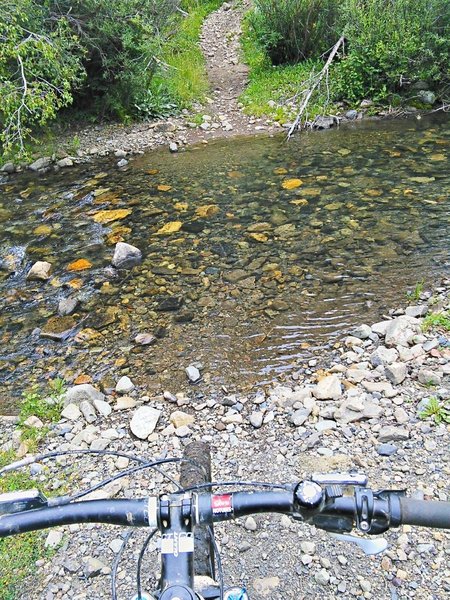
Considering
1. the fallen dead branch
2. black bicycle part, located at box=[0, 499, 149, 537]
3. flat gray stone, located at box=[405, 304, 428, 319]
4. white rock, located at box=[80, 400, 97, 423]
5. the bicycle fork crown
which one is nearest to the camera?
black bicycle part, located at box=[0, 499, 149, 537]

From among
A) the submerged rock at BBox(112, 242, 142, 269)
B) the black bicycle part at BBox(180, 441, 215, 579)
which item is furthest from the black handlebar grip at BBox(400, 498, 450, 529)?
the submerged rock at BBox(112, 242, 142, 269)

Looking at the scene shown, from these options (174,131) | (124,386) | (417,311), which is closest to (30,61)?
(174,131)

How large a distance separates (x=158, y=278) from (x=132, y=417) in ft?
9.33

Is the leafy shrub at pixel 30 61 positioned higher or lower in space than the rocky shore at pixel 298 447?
higher

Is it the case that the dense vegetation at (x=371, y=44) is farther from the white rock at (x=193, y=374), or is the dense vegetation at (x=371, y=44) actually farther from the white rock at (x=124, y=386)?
the white rock at (x=124, y=386)

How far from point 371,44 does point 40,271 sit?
10.1m

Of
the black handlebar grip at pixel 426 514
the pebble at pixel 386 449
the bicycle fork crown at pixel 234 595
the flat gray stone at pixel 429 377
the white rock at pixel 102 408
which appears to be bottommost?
the white rock at pixel 102 408

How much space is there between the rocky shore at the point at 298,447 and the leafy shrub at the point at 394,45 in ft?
30.2

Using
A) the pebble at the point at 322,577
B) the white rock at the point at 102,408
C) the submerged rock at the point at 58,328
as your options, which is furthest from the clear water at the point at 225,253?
the pebble at the point at 322,577

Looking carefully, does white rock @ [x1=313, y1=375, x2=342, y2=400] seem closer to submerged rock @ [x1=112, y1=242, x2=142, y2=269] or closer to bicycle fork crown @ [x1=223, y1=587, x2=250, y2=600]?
bicycle fork crown @ [x1=223, y1=587, x2=250, y2=600]

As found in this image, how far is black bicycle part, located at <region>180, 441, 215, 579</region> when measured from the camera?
214cm

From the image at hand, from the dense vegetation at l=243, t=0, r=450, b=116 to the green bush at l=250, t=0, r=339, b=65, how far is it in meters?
0.03

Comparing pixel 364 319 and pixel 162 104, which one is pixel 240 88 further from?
pixel 364 319

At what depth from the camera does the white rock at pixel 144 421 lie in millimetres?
3953
